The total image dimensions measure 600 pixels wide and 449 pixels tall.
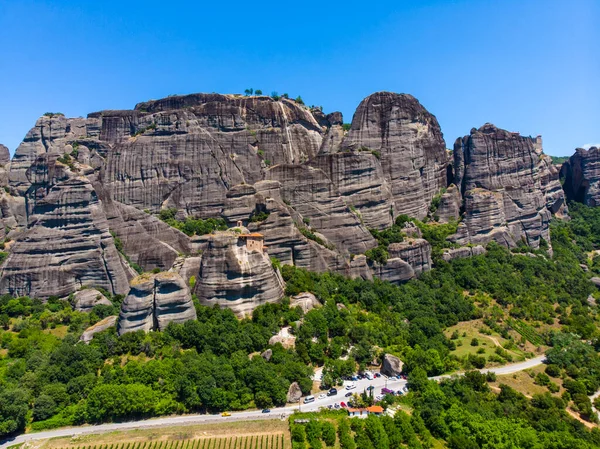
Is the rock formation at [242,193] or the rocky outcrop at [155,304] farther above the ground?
the rock formation at [242,193]

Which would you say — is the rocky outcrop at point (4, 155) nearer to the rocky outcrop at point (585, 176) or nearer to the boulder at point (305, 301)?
the boulder at point (305, 301)

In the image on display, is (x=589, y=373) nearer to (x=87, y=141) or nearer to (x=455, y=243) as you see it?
(x=455, y=243)

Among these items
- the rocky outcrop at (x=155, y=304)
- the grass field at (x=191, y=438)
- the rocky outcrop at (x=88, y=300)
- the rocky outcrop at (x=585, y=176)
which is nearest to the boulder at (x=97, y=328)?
the rocky outcrop at (x=155, y=304)

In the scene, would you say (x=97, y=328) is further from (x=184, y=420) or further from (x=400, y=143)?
(x=400, y=143)

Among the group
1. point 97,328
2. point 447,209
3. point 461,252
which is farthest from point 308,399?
point 447,209

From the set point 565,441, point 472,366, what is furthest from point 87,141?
point 565,441

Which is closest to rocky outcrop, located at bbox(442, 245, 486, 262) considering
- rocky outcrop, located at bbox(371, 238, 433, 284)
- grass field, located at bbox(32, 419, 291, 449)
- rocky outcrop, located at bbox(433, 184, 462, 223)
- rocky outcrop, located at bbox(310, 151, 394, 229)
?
rocky outcrop, located at bbox(371, 238, 433, 284)
